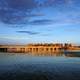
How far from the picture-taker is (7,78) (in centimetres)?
3061

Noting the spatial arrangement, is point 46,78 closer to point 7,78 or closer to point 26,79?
point 26,79

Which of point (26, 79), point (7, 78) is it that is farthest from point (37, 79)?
point (7, 78)

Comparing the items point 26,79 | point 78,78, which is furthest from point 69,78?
point 26,79

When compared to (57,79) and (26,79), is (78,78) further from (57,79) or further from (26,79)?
(26,79)

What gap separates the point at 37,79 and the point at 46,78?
1.66 m

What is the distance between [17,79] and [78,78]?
9.08m

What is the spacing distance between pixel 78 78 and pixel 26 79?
25.5 ft

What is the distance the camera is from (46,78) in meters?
31.5

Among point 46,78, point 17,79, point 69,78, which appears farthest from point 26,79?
point 69,78

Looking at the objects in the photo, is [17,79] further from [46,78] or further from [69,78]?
[69,78]

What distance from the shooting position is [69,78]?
3116 cm

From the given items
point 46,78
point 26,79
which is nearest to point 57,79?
point 46,78

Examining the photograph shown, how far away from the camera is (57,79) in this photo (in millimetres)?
30250

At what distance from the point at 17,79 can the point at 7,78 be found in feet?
5.32
